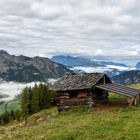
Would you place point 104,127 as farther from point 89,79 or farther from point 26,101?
point 26,101

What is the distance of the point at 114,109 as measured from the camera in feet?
160

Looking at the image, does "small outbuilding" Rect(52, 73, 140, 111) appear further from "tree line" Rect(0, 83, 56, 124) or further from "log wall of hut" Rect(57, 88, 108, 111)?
"tree line" Rect(0, 83, 56, 124)

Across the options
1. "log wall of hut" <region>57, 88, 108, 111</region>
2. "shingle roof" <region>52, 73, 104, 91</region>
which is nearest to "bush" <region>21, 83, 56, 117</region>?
Answer: "shingle roof" <region>52, 73, 104, 91</region>

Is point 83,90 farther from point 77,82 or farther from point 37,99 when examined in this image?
point 37,99

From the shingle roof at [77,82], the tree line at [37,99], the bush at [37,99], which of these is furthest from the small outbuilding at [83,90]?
the bush at [37,99]

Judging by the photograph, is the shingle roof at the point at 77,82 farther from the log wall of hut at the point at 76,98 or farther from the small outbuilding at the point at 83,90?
the log wall of hut at the point at 76,98

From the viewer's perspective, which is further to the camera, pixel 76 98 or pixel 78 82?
pixel 78 82

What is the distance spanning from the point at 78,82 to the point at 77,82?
0.21 m

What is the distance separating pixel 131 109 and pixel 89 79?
11.0 metres

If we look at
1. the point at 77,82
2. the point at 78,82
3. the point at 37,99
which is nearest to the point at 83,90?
the point at 78,82

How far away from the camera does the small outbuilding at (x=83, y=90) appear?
5324 centimetres

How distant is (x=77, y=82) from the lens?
183 ft

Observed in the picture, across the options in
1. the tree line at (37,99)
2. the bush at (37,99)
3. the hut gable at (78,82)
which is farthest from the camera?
the bush at (37,99)

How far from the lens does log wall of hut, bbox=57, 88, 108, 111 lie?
5397 centimetres
